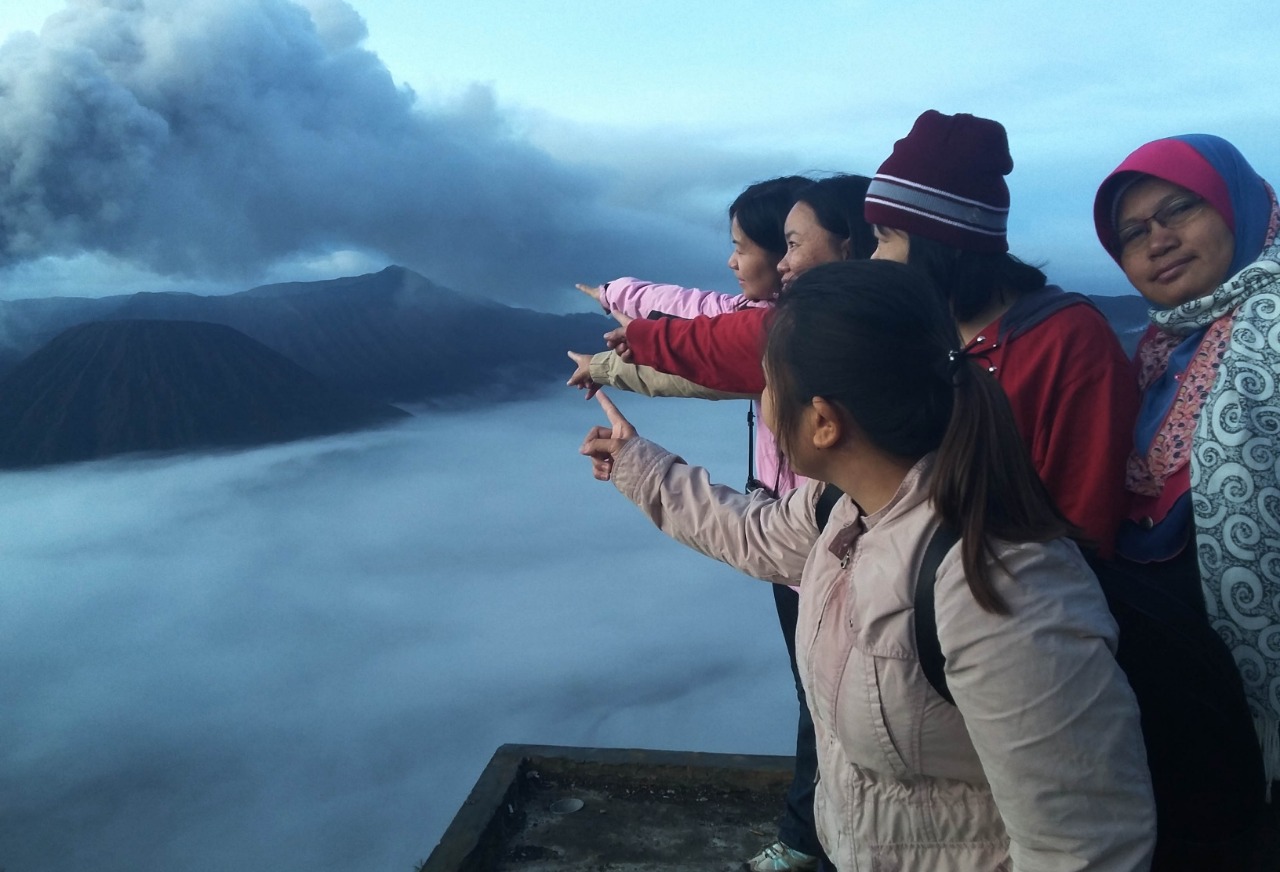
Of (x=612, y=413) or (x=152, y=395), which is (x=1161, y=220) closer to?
(x=612, y=413)

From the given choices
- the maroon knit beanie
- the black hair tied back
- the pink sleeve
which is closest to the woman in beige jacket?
the black hair tied back

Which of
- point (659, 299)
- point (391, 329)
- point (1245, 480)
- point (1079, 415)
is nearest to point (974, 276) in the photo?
point (1079, 415)

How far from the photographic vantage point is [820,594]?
4.19ft

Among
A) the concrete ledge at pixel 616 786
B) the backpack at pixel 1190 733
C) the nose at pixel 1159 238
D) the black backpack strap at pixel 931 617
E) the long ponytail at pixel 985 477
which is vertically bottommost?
the concrete ledge at pixel 616 786

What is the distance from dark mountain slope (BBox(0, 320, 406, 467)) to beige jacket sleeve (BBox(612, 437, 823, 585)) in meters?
4.05

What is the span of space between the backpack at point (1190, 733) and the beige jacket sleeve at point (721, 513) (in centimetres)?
55

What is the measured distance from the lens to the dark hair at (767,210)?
2.49 metres

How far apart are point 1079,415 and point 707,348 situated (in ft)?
2.81

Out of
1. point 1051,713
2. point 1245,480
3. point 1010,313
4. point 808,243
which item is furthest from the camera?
point 808,243

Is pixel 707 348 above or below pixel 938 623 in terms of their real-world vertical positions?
above

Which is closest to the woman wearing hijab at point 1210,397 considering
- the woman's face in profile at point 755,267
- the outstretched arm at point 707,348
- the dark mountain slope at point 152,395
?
the outstretched arm at point 707,348

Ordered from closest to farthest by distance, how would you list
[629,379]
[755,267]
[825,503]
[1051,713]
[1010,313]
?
[1051,713]
[825,503]
[1010,313]
[629,379]
[755,267]

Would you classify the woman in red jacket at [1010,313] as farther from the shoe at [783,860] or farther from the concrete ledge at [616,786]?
the concrete ledge at [616,786]

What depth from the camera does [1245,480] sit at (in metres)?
1.41
